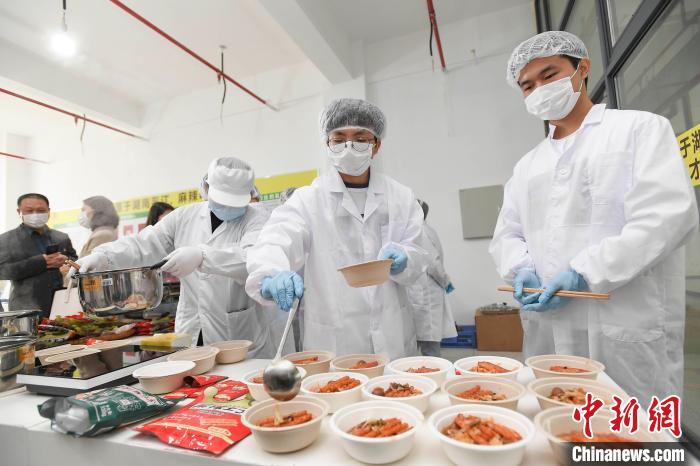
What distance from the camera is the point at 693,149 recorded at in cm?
171

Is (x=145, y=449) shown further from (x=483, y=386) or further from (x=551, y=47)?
(x=551, y=47)

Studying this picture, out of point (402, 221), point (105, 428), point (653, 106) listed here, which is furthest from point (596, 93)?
point (105, 428)

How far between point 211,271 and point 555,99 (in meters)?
1.85

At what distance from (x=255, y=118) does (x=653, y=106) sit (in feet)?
16.2

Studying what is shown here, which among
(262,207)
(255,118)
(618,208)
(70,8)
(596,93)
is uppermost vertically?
(70,8)

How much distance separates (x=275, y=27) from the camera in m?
4.56

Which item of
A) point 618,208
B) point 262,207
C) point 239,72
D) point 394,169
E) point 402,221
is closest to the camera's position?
point 618,208

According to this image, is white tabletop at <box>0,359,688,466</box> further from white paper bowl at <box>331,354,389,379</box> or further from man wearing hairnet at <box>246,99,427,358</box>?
man wearing hairnet at <box>246,99,427,358</box>

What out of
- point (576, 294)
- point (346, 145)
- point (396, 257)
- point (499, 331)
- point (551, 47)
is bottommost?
point (499, 331)

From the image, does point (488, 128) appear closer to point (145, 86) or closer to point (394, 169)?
point (394, 169)

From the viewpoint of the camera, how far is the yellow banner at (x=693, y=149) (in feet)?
5.48

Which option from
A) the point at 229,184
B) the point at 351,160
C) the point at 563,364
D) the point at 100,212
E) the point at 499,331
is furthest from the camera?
the point at 100,212

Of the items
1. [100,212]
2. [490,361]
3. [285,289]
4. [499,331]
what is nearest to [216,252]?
[285,289]

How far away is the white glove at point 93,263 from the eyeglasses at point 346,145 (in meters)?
1.40
